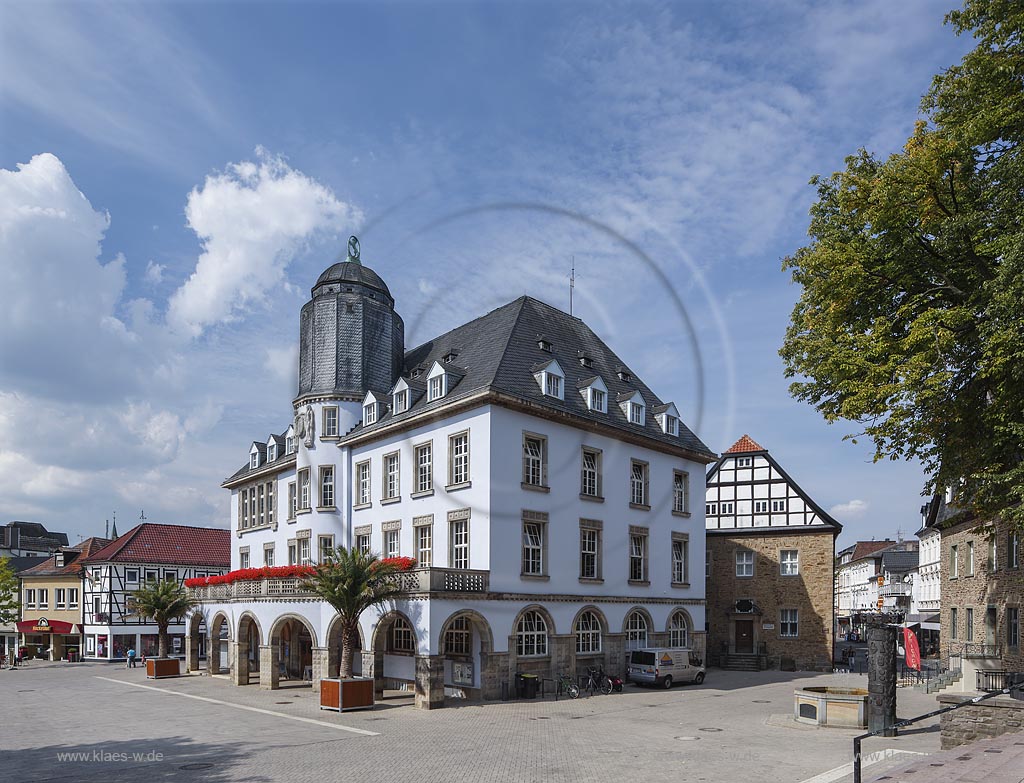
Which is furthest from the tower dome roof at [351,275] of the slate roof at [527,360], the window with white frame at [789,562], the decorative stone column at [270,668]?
the window with white frame at [789,562]

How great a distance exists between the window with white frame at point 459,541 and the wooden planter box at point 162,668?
20.4m

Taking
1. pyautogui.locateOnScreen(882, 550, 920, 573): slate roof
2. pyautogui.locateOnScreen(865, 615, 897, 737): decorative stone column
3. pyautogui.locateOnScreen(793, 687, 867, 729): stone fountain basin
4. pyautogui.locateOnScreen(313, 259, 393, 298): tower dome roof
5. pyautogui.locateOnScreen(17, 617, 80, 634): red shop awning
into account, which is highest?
pyautogui.locateOnScreen(313, 259, 393, 298): tower dome roof

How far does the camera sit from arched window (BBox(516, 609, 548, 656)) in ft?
111

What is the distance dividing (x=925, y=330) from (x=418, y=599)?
19.1 meters

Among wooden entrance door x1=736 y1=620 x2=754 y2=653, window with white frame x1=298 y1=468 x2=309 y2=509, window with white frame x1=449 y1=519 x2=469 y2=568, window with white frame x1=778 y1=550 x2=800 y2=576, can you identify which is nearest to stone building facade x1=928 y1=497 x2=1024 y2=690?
window with white frame x1=778 y1=550 x2=800 y2=576

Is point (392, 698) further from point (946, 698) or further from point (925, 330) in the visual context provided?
point (925, 330)

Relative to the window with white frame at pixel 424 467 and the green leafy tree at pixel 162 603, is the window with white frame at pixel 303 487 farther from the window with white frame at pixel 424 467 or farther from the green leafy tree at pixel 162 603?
the window with white frame at pixel 424 467

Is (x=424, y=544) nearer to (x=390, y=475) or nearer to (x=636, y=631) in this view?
(x=390, y=475)

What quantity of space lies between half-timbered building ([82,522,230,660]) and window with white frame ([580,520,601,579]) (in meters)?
39.8

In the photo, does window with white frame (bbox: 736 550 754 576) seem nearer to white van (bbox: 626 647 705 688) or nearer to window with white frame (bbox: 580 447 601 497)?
white van (bbox: 626 647 705 688)

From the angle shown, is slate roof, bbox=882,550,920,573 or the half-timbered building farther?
slate roof, bbox=882,550,920,573

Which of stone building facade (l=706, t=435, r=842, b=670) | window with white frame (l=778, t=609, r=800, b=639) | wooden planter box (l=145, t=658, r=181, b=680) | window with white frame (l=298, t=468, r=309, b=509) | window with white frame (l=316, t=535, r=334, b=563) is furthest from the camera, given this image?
window with white frame (l=778, t=609, r=800, b=639)

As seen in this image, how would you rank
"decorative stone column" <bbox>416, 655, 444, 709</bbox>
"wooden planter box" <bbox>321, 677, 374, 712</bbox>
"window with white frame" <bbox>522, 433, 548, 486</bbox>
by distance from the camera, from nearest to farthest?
1. "wooden planter box" <bbox>321, 677, 374, 712</bbox>
2. "decorative stone column" <bbox>416, 655, 444, 709</bbox>
3. "window with white frame" <bbox>522, 433, 548, 486</bbox>

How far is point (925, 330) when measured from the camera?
1995 cm
